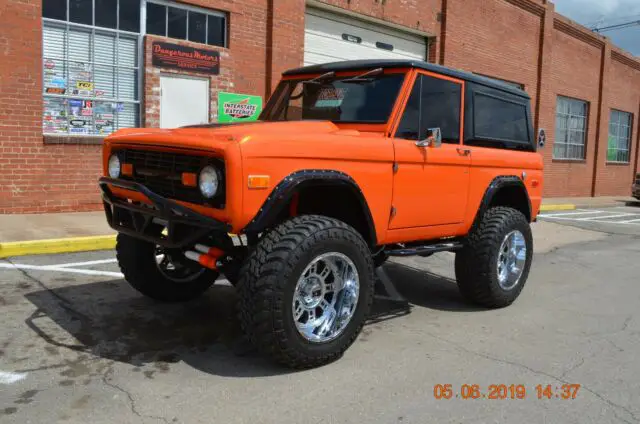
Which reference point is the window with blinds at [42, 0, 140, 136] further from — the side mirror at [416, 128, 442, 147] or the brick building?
the side mirror at [416, 128, 442, 147]

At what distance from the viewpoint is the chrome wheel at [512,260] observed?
5477 mm

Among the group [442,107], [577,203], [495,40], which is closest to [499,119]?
[442,107]

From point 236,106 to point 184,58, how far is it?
1.48 m

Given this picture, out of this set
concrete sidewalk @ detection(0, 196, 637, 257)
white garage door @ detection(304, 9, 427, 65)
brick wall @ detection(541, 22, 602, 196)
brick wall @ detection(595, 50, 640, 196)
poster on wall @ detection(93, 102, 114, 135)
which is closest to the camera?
concrete sidewalk @ detection(0, 196, 637, 257)

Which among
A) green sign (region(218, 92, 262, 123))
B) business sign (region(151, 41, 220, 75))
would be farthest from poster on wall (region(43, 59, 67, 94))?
green sign (region(218, 92, 262, 123))

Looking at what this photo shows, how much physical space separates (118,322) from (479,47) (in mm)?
Answer: 16203

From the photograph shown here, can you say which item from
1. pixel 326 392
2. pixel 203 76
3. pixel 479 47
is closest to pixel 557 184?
pixel 479 47

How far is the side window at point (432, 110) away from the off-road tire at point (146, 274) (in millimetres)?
2218

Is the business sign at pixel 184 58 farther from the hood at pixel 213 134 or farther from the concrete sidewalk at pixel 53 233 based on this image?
the hood at pixel 213 134

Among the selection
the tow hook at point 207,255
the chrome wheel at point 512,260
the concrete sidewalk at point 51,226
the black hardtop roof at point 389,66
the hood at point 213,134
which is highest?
the black hardtop roof at point 389,66

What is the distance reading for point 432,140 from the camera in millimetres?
4500

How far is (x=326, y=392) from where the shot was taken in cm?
343

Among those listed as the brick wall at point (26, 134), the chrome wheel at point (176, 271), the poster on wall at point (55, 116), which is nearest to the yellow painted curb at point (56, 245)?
the brick wall at point (26, 134)

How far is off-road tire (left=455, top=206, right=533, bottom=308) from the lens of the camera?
5.16 metres
